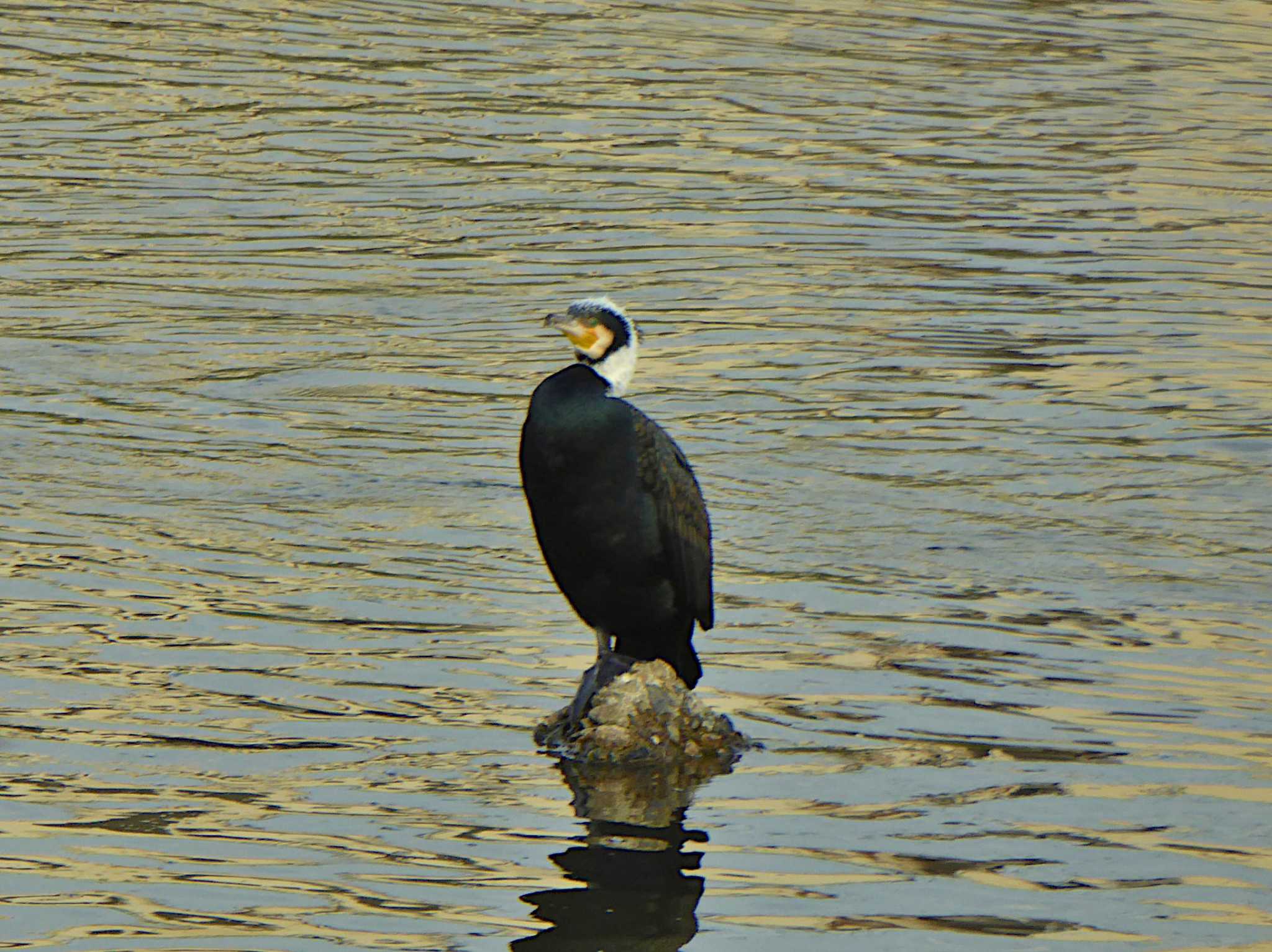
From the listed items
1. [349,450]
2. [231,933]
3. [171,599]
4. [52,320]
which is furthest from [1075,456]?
[231,933]

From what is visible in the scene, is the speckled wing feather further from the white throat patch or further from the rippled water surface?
the rippled water surface

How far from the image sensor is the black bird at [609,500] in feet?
19.5

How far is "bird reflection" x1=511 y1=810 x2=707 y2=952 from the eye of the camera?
195 inches

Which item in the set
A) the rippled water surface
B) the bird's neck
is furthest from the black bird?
the rippled water surface

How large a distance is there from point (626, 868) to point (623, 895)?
18cm

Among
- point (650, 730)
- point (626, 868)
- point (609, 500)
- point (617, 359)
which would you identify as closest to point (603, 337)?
point (617, 359)

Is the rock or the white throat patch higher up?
the white throat patch

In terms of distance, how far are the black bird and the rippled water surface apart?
1.46 ft

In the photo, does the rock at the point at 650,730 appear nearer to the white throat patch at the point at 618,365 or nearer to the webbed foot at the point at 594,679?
the webbed foot at the point at 594,679

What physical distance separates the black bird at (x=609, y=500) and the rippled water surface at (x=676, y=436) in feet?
1.46

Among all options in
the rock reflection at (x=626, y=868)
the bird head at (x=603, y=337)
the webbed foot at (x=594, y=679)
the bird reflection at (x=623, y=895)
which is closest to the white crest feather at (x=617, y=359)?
the bird head at (x=603, y=337)

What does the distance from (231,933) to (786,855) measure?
1346mm

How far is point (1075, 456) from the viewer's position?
965 cm

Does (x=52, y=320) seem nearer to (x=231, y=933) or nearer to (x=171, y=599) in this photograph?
(x=171, y=599)
